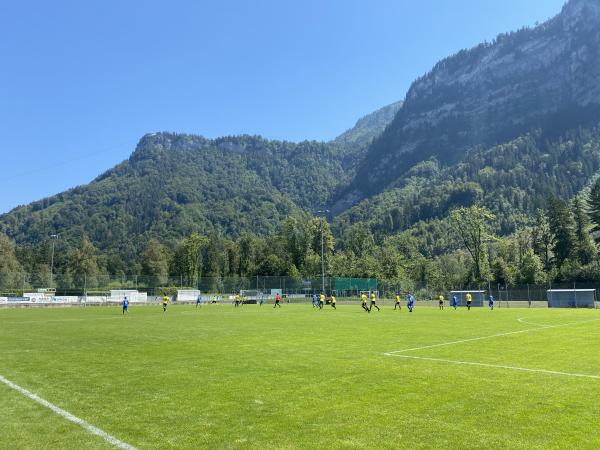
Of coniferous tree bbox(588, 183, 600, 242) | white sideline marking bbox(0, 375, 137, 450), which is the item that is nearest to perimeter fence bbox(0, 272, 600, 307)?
coniferous tree bbox(588, 183, 600, 242)

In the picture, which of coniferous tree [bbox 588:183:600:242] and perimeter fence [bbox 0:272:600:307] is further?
coniferous tree [bbox 588:183:600:242]

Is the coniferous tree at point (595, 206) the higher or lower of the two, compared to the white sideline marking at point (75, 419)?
higher

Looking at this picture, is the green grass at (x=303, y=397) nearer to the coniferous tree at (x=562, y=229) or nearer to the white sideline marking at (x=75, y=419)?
the white sideline marking at (x=75, y=419)

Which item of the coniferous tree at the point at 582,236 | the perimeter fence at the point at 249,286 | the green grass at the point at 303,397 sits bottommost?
the green grass at the point at 303,397

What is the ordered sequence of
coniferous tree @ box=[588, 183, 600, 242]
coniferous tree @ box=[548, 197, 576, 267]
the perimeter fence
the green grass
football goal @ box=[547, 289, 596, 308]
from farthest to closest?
coniferous tree @ box=[548, 197, 576, 267], coniferous tree @ box=[588, 183, 600, 242], the perimeter fence, football goal @ box=[547, 289, 596, 308], the green grass

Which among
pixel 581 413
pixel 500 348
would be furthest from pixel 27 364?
pixel 500 348

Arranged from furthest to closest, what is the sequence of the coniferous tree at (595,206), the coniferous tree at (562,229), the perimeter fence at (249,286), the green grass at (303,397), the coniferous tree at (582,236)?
the coniferous tree at (562,229)
the coniferous tree at (595,206)
the coniferous tree at (582,236)
the perimeter fence at (249,286)
the green grass at (303,397)

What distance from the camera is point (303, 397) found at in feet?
28.5

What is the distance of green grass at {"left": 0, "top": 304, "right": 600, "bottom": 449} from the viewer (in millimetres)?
6410

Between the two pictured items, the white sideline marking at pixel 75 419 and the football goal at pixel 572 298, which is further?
the football goal at pixel 572 298

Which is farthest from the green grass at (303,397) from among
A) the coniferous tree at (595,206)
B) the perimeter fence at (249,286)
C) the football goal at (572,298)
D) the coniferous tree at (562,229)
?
the coniferous tree at (595,206)

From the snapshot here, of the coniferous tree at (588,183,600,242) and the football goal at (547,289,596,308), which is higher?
the coniferous tree at (588,183,600,242)

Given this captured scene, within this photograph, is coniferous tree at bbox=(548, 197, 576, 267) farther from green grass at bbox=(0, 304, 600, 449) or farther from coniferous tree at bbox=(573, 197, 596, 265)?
green grass at bbox=(0, 304, 600, 449)

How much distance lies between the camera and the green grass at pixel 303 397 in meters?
6.41
